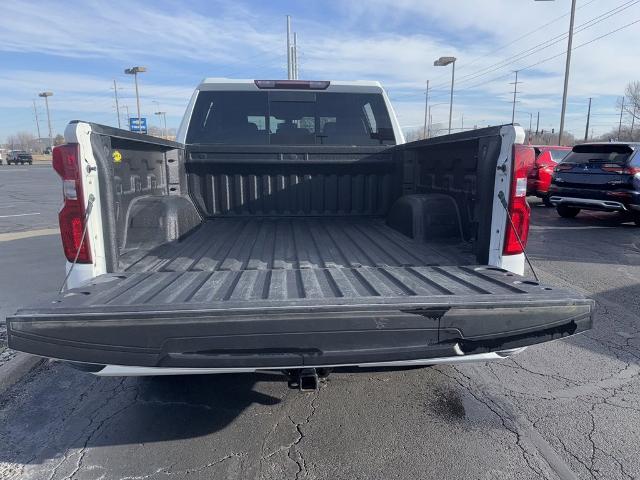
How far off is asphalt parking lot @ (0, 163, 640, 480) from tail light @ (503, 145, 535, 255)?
1.22 m

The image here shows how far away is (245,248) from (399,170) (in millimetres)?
1860

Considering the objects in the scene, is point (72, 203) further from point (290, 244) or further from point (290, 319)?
point (290, 244)

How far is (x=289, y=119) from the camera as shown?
188 inches

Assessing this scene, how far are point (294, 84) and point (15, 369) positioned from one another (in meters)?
3.70

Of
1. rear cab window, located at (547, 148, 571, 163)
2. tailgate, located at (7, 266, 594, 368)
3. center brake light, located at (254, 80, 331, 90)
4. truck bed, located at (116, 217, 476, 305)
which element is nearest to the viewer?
tailgate, located at (7, 266, 594, 368)

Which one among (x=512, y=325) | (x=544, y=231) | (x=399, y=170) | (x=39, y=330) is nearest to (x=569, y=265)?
(x=544, y=231)

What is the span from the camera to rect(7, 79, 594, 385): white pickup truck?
2.00 m

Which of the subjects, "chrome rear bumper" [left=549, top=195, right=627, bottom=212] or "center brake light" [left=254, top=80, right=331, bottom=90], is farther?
"chrome rear bumper" [left=549, top=195, right=627, bottom=212]

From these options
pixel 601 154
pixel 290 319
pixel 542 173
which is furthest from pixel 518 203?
pixel 542 173

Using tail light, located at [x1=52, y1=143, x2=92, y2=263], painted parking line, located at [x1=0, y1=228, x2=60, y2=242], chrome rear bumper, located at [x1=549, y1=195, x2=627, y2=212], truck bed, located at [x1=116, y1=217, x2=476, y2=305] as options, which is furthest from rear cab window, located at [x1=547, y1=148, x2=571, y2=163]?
tail light, located at [x1=52, y1=143, x2=92, y2=263]

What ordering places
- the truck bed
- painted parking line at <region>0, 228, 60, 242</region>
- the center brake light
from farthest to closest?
1. painted parking line at <region>0, 228, 60, 242</region>
2. the center brake light
3. the truck bed

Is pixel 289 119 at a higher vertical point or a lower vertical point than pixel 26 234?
higher

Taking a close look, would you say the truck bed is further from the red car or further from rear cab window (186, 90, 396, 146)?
the red car

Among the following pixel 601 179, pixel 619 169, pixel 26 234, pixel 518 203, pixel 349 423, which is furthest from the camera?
pixel 601 179
